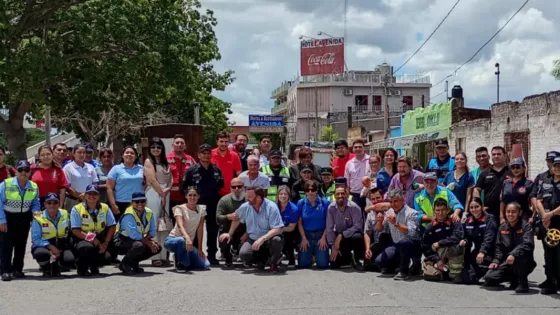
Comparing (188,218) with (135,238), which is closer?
(135,238)

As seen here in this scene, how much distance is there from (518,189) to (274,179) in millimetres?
3939

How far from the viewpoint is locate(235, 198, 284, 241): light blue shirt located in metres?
10.4

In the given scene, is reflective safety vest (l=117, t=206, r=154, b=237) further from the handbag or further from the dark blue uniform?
the dark blue uniform

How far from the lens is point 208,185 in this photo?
11.1m

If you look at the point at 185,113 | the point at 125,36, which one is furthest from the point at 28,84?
the point at 185,113

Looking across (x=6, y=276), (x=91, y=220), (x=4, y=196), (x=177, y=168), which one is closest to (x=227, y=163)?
(x=177, y=168)

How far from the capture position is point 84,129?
4047cm

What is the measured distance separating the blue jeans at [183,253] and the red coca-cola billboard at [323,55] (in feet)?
226

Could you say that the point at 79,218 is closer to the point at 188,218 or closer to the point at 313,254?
the point at 188,218

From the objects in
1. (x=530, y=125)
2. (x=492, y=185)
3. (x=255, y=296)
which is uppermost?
(x=530, y=125)

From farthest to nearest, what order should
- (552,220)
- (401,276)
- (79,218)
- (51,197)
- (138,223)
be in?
(138,223) < (79,218) < (51,197) < (401,276) < (552,220)

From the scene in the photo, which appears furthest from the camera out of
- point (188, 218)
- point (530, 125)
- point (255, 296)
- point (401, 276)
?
point (530, 125)

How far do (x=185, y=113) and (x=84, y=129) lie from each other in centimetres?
945

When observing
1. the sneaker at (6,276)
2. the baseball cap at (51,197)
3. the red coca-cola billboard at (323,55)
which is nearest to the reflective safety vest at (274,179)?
the baseball cap at (51,197)
